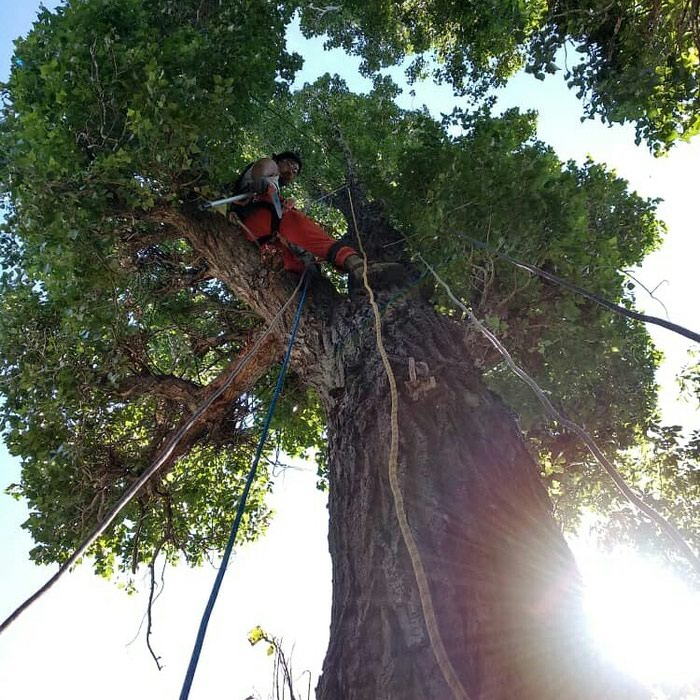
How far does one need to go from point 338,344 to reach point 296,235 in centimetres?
152

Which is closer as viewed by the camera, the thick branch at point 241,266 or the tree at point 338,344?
the tree at point 338,344

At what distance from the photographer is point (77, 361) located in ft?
15.6

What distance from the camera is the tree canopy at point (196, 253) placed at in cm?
411

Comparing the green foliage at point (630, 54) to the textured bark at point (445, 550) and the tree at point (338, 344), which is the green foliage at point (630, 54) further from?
the textured bark at point (445, 550)

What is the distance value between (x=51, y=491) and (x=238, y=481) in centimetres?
213

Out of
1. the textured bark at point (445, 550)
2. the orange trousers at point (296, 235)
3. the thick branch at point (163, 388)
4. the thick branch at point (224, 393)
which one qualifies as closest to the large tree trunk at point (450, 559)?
the textured bark at point (445, 550)

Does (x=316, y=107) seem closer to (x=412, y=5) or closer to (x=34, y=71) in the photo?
(x=412, y=5)

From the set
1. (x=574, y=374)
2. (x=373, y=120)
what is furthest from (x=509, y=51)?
(x=574, y=374)

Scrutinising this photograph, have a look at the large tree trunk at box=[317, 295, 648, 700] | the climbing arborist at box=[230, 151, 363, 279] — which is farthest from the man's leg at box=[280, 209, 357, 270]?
the large tree trunk at box=[317, 295, 648, 700]

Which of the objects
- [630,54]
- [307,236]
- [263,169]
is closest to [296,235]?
[307,236]

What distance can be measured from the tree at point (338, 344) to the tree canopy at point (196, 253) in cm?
2

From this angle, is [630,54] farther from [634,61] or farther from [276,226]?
[276,226]

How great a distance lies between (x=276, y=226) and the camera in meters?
4.93

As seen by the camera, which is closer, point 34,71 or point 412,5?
point 34,71
